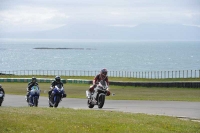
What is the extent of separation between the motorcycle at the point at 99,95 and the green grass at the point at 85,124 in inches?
262

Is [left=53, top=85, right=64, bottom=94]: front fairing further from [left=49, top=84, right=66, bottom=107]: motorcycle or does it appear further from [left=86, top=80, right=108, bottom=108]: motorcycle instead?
[left=86, top=80, right=108, bottom=108]: motorcycle

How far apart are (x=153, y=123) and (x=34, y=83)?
36.2 ft

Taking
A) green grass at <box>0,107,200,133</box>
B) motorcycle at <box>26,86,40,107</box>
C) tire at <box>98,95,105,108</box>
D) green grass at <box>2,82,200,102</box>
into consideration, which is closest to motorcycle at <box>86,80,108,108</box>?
tire at <box>98,95,105,108</box>

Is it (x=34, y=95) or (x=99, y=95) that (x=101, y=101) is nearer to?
(x=99, y=95)

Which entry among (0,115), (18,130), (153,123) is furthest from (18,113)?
(153,123)

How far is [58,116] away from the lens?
1897cm

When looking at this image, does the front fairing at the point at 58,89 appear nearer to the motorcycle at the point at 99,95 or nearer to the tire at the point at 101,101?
the motorcycle at the point at 99,95

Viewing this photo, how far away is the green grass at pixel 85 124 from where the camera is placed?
656 inches

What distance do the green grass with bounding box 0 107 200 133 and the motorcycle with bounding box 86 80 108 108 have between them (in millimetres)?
6647

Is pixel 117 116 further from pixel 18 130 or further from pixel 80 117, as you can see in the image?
pixel 18 130

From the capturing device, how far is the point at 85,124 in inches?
691

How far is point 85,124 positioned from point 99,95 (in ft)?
31.9

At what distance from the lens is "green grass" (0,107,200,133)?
16.7 meters

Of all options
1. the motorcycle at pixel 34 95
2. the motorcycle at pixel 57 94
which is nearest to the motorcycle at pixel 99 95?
the motorcycle at pixel 57 94
